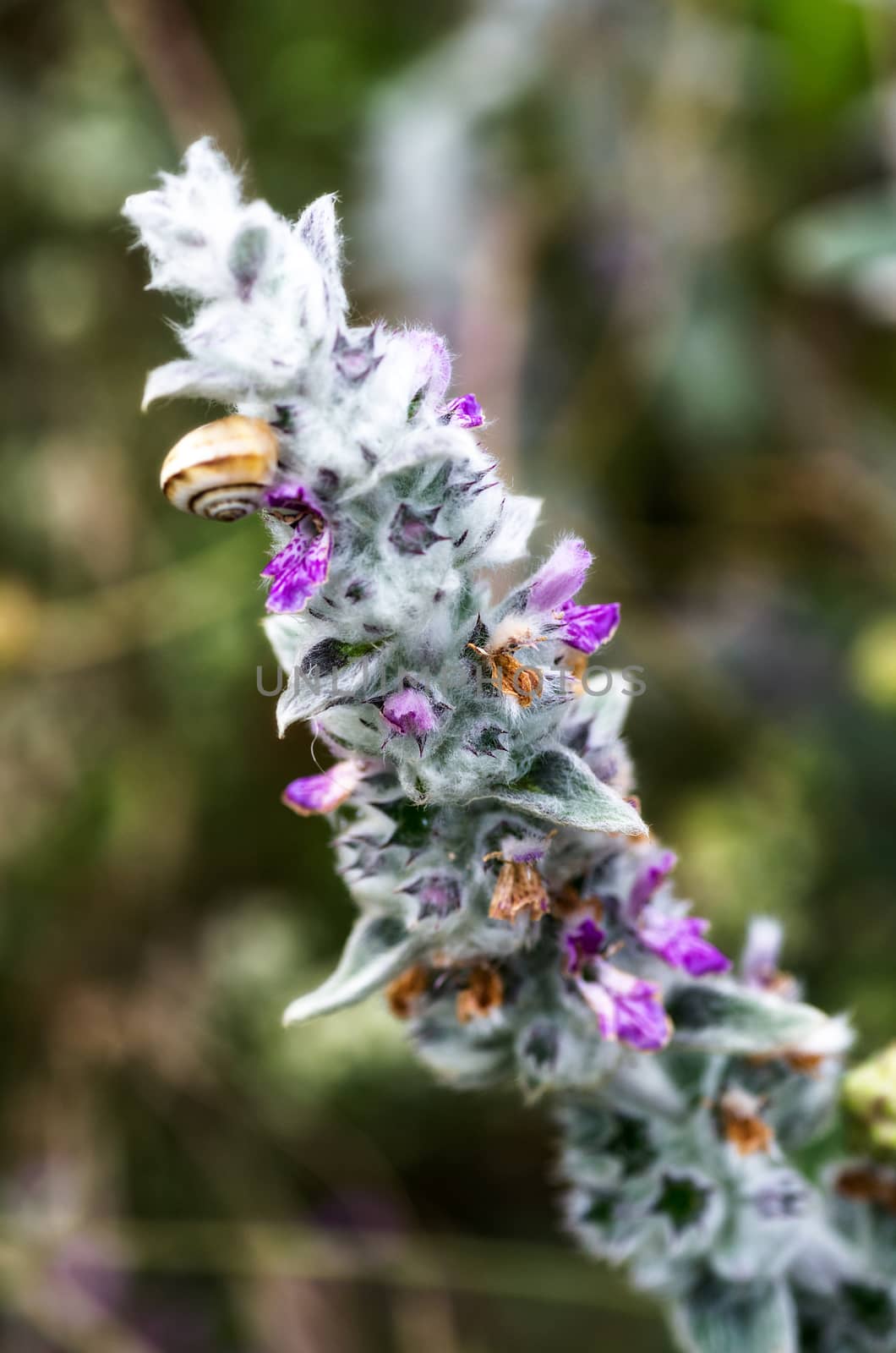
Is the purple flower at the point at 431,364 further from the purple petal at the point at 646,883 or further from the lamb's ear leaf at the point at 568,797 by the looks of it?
the purple petal at the point at 646,883

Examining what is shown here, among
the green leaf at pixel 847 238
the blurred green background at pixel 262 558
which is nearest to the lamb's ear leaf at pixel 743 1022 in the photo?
the blurred green background at pixel 262 558

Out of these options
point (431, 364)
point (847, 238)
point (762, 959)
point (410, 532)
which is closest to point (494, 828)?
point (410, 532)

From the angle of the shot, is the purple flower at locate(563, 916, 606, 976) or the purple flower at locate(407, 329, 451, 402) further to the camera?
the purple flower at locate(563, 916, 606, 976)

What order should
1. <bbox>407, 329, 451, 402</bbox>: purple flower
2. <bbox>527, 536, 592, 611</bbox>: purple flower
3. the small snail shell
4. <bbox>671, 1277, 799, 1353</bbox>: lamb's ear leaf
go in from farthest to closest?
<bbox>671, 1277, 799, 1353</bbox>: lamb's ear leaf < <bbox>527, 536, 592, 611</bbox>: purple flower < <bbox>407, 329, 451, 402</bbox>: purple flower < the small snail shell

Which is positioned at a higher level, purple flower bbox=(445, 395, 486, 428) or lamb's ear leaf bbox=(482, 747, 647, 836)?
purple flower bbox=(445, 395, 486, 428)

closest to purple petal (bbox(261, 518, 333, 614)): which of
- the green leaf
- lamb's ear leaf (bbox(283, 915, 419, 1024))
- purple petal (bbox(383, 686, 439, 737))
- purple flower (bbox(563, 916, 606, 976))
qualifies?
purple petal (bbox(383, 686, 439, 737))

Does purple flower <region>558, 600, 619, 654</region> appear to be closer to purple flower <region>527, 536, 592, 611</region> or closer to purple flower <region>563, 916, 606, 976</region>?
purple flower <region>527, 536, 592, 611</region>

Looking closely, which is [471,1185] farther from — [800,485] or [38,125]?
[38,125]

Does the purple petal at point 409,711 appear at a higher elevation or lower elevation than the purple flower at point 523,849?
higher
